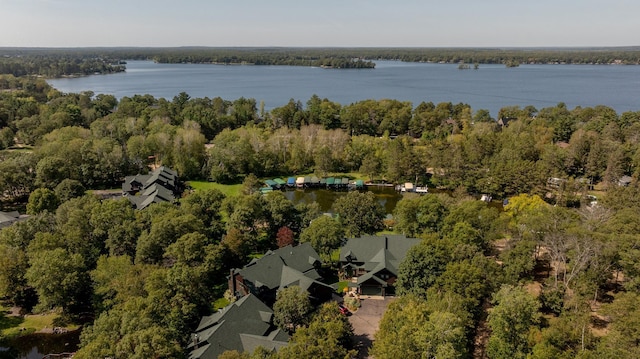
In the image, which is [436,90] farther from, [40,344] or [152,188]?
[40,344]

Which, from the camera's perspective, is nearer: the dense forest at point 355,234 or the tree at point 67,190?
the dense forest at point 355,234

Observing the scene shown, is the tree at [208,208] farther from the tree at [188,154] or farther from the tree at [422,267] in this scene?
the tree at [188,154]

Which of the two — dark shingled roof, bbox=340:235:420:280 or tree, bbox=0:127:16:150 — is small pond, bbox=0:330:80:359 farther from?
tree, bbox=0:127:16:150

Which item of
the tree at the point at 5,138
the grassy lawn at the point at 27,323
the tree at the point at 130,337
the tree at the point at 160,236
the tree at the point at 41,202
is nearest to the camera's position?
the tree at the point at 130,337

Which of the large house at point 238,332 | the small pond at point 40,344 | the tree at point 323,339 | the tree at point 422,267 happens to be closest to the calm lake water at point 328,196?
the tree at point 422,267

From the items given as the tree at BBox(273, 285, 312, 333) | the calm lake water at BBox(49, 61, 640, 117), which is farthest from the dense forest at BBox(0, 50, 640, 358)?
the calm lake water at BBox(49, 61, 640, 117)
